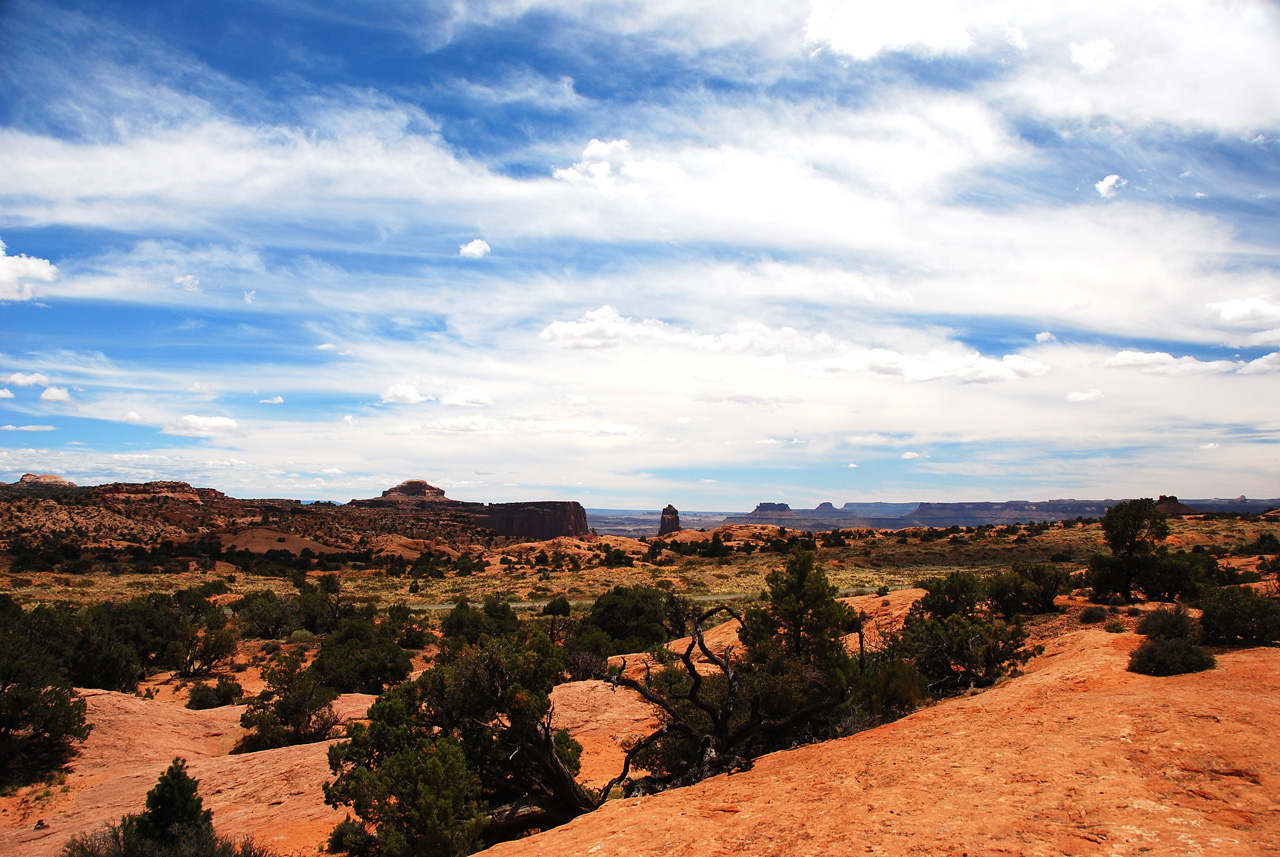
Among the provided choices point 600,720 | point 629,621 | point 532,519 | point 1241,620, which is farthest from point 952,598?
point 532,519

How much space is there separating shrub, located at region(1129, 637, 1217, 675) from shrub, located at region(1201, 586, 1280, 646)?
75.5 inches

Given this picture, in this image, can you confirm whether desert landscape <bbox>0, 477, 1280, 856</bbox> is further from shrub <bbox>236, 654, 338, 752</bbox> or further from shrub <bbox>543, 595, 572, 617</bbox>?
shrub <bbox>236, 654, 338, 752</bbox>

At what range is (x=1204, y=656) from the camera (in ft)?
40.9

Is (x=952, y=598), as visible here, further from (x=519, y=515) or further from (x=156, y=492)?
(x=519, y=515)

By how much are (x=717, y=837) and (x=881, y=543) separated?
67.4 m

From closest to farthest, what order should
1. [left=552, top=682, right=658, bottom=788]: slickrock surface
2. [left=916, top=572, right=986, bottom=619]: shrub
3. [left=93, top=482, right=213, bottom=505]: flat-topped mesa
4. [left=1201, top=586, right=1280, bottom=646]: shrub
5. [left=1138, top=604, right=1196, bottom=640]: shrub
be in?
[left=1201, top=586, right=1280, bottom=646]: shrub
[left=1138, top=604, right=1196, bottom=640]: shrub
[left=552, top=682, right=658, bottom=788]: slickrock surface
[left=916, top=572, right=986, bottom=619]: shrub
[left=93, top=482, right=213, bottom=505]: flat-topped mesa

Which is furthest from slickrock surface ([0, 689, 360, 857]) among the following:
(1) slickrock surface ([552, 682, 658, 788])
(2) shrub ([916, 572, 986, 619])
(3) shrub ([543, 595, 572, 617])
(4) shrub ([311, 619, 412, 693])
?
(2) shrub ([916, 572, 986, 619])

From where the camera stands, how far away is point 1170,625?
1471 centimetres

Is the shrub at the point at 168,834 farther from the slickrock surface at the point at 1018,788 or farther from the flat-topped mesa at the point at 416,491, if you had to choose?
the flat-topped mesa at the point at 416,491

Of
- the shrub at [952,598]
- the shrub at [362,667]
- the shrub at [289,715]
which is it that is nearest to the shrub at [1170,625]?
the shrub at [952,598]

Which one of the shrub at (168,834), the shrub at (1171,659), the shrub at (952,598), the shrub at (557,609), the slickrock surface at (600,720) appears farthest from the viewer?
the shrub at (557,609)

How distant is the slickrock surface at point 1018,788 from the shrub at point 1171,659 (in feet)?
1.32

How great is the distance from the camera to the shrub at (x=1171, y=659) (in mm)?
12414

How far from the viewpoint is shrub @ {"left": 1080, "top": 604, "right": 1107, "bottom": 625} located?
61.6 ft
